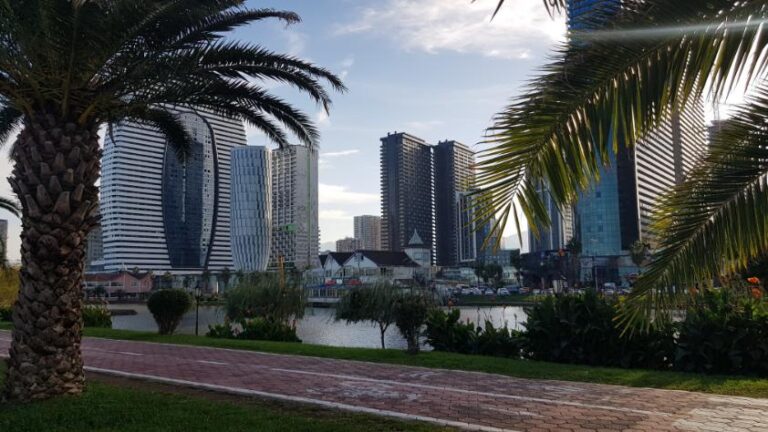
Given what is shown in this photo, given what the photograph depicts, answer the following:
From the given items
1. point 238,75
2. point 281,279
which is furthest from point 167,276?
point 238,75

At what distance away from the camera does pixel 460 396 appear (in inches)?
337

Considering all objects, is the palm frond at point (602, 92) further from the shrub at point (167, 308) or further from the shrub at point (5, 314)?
the shrub at point (5, 314)

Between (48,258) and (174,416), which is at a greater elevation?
(48,258)

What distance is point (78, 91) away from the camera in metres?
8.20

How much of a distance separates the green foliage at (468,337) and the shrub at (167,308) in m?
9.84

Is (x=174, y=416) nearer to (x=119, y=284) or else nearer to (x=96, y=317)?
(x=96, y=317)

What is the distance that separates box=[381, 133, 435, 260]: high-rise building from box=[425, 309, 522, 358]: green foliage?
377 ft

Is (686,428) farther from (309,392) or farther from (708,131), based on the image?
(309,392)

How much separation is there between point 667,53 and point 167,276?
130 metres

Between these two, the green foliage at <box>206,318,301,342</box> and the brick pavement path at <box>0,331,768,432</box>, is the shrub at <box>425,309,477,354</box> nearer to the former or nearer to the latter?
the brick pavement path at <box>0,331,768,432</box>

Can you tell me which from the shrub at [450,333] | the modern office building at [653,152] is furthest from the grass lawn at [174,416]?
the shrub at [450,333]

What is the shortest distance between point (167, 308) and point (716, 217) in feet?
62.8

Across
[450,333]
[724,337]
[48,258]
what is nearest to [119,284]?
[450,333]

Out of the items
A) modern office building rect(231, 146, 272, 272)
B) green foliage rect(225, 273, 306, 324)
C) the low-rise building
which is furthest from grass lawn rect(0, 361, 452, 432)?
the low-rise building
